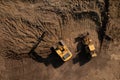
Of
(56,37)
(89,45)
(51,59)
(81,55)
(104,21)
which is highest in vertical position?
(104,21)

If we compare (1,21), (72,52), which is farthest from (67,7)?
(1,21)

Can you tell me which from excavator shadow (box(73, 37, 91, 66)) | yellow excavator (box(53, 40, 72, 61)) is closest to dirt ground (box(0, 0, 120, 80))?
excavator shadow (box(73, 37, 91, 66))

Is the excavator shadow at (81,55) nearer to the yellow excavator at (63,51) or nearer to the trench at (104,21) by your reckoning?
the yellow excavator at (63,51)

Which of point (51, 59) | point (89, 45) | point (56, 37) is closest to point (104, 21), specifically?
point (89, 45)

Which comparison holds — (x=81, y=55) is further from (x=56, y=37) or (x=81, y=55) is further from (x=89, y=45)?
(x=56, y=37)

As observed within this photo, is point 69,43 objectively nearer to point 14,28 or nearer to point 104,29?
point 104,29

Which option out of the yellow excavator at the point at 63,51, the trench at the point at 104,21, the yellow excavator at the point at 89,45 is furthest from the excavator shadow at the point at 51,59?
the trench at the point at 104,21

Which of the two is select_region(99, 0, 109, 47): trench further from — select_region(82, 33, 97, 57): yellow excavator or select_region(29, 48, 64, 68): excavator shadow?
select_region(29, 48, 64, 68): excavator shadow

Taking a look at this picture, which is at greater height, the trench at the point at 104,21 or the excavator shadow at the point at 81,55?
the trench at the point at 104,21
